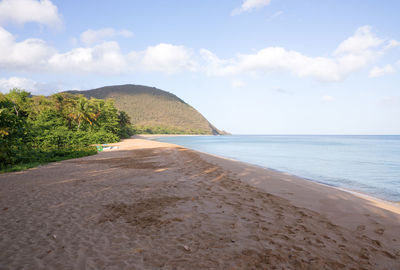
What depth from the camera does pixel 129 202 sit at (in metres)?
6.24

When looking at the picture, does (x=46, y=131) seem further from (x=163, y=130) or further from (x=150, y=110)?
(x=150, y=110)

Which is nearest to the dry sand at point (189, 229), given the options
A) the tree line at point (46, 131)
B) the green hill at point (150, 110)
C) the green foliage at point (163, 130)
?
the tree line at point (46, 131)

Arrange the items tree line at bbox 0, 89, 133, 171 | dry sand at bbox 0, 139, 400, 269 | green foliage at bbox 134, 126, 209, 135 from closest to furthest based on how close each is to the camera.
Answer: dry sand at bbox 0, 139, 400, 269 < tree line at bbox 0, 89, 133, 171 < green foliage at bbox 134, 126, 209, 135

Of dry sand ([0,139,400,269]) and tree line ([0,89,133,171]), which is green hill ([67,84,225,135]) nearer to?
tree line ([0,89,133,171])

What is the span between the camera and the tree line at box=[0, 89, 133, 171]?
40.4 feet

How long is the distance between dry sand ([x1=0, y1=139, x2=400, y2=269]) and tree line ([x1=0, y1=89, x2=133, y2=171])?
6.30 m

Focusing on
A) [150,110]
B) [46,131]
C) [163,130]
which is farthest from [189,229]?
[150,110]

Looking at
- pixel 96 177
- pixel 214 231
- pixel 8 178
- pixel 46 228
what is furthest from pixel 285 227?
pixel 8 178

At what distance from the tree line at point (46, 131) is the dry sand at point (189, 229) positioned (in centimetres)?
630

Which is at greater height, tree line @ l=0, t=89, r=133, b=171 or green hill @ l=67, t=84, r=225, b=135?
green hill @ l=67, t=84, r=225, b=135

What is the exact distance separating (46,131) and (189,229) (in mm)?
22382

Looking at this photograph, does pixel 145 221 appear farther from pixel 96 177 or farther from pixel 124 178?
pixel 96 177

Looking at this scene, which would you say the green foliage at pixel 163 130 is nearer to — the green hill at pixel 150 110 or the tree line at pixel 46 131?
the green hill at pixel 150 110

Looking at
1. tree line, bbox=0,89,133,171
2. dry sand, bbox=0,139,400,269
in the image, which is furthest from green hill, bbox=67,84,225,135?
dry sand, bbox=0,139,400,269
